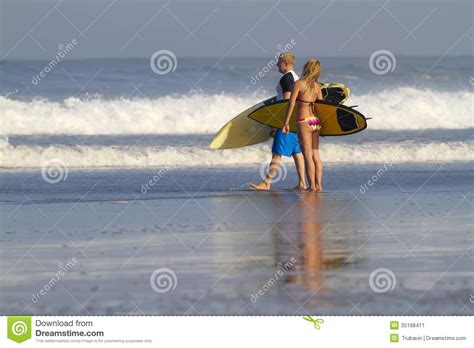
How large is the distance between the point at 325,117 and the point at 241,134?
5.48 ft

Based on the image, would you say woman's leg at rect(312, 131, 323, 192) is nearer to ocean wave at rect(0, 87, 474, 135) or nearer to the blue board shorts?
the blue board shorts

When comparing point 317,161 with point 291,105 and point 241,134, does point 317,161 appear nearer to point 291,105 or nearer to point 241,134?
point 291,105

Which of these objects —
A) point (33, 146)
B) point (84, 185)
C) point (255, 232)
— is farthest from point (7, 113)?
point (255, 232)

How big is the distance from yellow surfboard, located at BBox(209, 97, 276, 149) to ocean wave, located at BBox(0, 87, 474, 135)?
789 cm

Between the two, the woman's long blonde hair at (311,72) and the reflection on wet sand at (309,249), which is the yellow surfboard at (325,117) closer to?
the woman's long blonde hair at (311,72)

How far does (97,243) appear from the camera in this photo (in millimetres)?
8578

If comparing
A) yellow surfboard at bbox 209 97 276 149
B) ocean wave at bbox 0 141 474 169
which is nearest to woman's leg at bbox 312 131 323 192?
yellow surfboard at bbox 209 97 276 149

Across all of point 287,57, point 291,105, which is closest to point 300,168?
point 291,105

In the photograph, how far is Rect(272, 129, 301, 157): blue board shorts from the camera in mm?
12234

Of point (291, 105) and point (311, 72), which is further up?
point (311, 72)

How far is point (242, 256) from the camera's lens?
311 inches

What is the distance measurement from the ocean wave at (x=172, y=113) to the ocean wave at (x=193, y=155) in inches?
177
